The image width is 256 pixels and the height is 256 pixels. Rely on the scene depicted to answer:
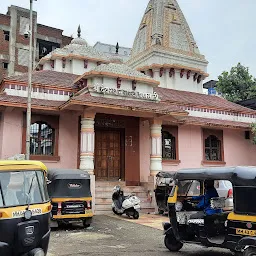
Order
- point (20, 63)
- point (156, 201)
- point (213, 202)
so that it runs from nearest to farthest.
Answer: point (213, 202)
point (156, 201)
point (20, 63)

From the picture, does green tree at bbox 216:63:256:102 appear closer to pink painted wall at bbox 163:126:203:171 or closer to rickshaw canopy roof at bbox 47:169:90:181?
pink painted wall at bbox 163:126:203:171

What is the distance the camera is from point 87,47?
941 inches

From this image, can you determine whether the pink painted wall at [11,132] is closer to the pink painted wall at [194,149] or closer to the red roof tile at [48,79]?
the red roof tile at [48,79]

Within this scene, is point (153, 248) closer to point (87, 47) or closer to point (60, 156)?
point (60, 156)

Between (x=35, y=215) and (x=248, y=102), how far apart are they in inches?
905

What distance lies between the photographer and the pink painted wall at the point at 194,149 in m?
18.0

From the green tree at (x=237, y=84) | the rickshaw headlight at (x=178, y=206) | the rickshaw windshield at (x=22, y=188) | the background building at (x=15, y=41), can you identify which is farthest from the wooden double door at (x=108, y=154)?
the background building at (x=15, y=41)

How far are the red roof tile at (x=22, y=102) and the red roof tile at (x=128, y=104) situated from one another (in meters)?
1.44

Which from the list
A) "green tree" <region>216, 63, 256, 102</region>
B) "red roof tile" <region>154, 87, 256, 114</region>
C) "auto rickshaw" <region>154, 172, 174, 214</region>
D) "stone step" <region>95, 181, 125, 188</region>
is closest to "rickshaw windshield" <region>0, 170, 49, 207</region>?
"auto rickshaw" <region>154, 172, 174, 214</region>

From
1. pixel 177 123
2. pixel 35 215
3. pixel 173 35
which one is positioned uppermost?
pixel 173 35

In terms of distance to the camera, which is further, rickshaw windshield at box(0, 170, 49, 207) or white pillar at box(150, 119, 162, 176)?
white pillar at box(150, 119, 162, 176)

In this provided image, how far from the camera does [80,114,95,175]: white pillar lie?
14.7 meters

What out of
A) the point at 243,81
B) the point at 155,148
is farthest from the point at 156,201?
the point at 243,81

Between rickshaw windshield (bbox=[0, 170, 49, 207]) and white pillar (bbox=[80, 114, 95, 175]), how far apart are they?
807cm
